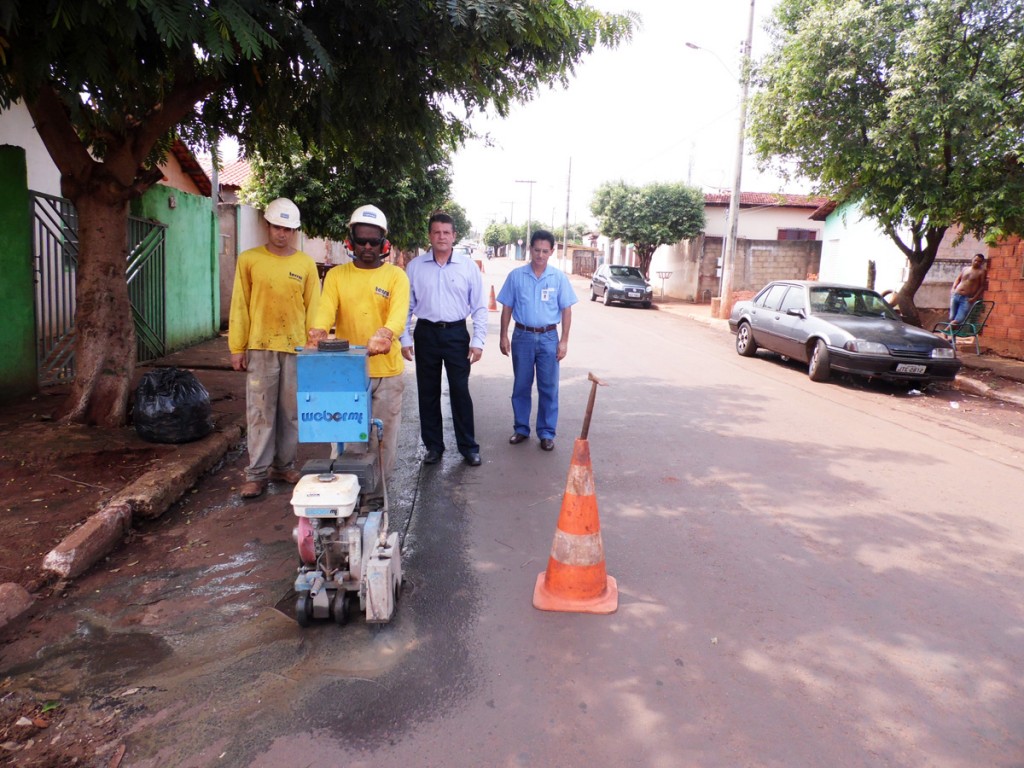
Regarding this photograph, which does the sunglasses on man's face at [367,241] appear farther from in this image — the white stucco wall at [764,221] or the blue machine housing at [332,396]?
the white stucco wall at [764,221]

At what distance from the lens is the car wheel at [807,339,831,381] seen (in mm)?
10458

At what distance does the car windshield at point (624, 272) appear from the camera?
26986 mm

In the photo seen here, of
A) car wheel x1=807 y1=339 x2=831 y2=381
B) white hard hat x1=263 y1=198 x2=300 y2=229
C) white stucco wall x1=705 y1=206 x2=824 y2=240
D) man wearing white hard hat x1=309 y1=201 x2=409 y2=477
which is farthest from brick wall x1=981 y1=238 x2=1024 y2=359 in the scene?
white stucco wall x1=705 y1=206 x2=824 y2=240

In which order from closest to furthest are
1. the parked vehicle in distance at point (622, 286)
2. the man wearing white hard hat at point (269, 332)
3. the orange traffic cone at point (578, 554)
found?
the orange traffic cone at point (578, 554)
the man wearing white hard hat at point (269, 332)
the parked vehicle in distance at point (622, 286)

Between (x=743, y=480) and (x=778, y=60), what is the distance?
10.3m

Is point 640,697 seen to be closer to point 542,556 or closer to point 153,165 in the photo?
point 542,556

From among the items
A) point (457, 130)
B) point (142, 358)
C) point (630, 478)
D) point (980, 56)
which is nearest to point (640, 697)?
point (630, 478)

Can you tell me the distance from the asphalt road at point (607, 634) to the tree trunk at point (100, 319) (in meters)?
1.43

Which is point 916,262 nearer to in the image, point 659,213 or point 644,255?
point 659,213

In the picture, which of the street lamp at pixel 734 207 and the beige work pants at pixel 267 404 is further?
the street lamp at pixel 734 207

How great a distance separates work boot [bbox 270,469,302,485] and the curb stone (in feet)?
1.91

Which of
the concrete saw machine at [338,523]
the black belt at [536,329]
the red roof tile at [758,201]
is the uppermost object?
the red roof tile at [758,201]

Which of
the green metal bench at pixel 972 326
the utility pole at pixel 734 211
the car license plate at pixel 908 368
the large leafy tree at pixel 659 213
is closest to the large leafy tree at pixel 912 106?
the green metal bench at pixel 972 326

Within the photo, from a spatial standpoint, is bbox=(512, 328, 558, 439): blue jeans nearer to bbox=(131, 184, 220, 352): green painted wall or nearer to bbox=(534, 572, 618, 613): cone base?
bbox=(534, 572, 618, 613): cone base
